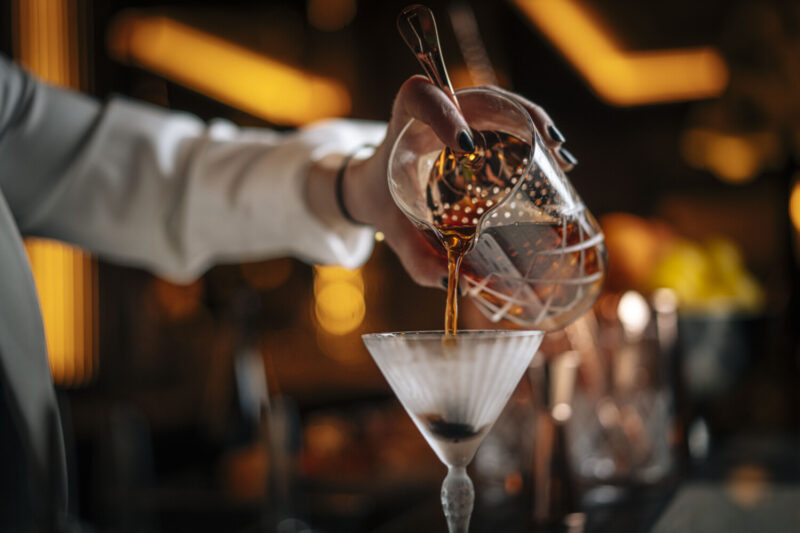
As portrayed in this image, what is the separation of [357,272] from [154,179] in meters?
2.84

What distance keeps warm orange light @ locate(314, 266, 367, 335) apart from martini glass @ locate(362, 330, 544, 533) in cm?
336

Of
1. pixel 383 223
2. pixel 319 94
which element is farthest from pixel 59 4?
pixel 383 223

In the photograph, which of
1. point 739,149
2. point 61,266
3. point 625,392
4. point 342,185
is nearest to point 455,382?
point 342,185

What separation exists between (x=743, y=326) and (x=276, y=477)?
0.88 metres

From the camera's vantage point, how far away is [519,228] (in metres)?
0.61

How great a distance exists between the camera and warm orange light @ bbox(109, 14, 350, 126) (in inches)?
152

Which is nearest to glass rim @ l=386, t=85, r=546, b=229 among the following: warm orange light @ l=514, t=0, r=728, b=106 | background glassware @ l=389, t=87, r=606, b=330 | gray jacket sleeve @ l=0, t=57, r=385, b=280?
Answer: background glassware @ l=389, t=87, r=606, b=330

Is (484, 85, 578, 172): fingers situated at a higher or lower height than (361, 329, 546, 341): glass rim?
higher

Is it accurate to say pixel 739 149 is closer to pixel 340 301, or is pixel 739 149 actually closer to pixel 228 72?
pixel 340 301

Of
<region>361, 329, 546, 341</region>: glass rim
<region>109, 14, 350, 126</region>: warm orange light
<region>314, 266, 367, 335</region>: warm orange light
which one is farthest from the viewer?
<region>314, 266, 367, 335</region>: warm orange light

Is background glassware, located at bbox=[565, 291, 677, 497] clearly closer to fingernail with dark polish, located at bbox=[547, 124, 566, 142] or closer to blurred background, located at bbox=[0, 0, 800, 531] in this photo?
blurred background, located at bbox=[0, 0, 800, 531]

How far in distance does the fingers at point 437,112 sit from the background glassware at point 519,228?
5 cm

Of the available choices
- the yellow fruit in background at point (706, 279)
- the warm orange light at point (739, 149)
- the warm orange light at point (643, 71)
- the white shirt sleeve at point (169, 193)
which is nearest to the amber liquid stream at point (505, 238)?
the white shirt sleeve at point (169, 193)

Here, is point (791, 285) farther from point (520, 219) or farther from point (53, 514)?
point (53, 514)
